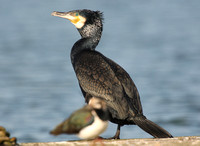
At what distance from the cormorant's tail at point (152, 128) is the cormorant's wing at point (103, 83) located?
0.12 m

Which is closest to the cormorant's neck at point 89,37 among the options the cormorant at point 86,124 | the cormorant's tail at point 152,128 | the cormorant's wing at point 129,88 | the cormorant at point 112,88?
the cormorant at point 112,88

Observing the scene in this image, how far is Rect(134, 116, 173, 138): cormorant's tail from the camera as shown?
612cm

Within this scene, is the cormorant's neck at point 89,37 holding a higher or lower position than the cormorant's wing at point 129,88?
higher

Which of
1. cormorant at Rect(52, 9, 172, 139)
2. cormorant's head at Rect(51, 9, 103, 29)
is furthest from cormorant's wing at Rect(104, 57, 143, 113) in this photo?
cormorant's head at Rect(51, 9, 103, 29)

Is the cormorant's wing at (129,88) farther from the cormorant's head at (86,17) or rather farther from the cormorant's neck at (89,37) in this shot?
the cormorant's head at (86,17)

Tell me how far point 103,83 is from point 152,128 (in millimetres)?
825

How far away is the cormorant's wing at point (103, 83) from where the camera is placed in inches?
245

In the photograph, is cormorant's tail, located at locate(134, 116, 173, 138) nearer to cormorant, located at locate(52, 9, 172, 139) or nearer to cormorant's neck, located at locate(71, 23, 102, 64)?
cormorant, located at locate(52, 9, 172, 139)

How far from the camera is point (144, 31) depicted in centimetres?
2806

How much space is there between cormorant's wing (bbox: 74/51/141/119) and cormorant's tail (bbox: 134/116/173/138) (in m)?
0.12

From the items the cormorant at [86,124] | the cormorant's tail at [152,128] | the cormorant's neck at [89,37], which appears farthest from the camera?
the cormorant's neck at [89,37]

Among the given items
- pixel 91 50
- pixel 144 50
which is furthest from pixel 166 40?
pixel 91 50

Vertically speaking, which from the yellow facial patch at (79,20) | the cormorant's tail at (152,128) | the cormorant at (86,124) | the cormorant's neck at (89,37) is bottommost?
the cormorant at (86,124)

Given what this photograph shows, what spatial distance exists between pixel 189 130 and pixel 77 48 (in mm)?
6698
